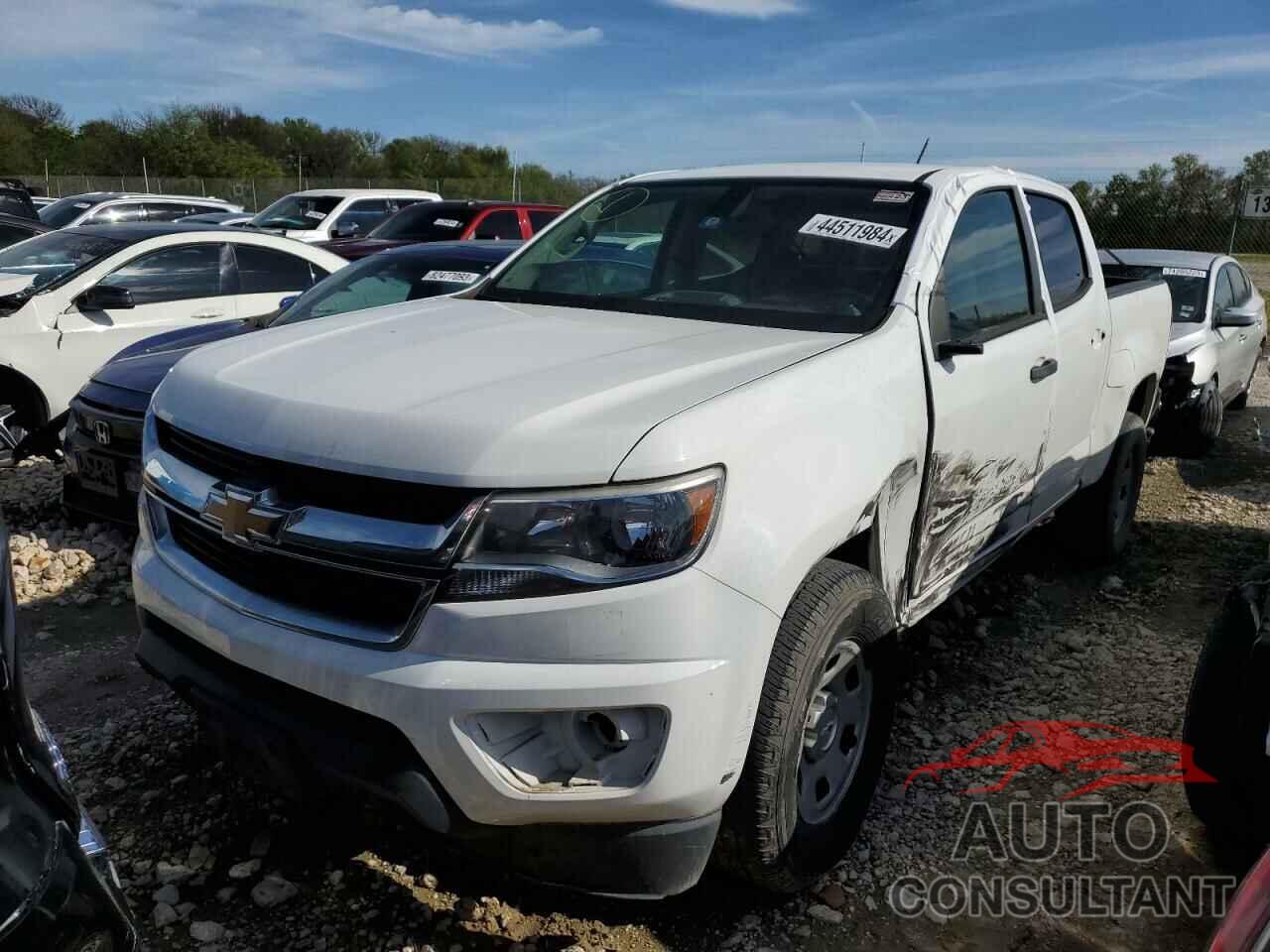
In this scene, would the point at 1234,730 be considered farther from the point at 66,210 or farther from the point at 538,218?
the point at 66,210

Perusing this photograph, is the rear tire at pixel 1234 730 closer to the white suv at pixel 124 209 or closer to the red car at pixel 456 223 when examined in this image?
the red car at pixel 456 223

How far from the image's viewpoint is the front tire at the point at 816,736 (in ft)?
7.14

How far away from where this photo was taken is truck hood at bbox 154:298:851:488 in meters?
1.97

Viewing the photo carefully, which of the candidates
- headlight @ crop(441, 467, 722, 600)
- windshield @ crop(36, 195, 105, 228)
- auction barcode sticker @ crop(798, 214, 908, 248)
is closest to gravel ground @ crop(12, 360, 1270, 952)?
headlight @ crop(441, 467, 722, 600)

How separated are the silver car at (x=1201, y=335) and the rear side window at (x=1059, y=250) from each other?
2.91m

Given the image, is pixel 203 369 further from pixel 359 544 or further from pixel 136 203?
pixel 136 203

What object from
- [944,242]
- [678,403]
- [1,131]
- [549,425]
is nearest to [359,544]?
[549,425]

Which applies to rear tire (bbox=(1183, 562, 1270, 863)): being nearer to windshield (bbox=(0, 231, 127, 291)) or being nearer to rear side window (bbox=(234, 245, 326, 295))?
rear side window (bbox=(234, 245, 326, 295))

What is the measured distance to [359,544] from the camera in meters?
2.00

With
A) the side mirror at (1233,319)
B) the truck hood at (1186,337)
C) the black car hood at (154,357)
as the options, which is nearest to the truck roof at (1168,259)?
the side mirror at (1233,319)

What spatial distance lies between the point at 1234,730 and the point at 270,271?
6.76 m

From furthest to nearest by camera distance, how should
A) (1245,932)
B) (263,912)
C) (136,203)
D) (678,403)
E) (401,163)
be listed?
(401,163) → (136,203) → (263,912) → (678,403) → (1245,932)

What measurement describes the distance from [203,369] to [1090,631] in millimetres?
3781

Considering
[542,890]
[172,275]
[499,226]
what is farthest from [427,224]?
[542,890]
